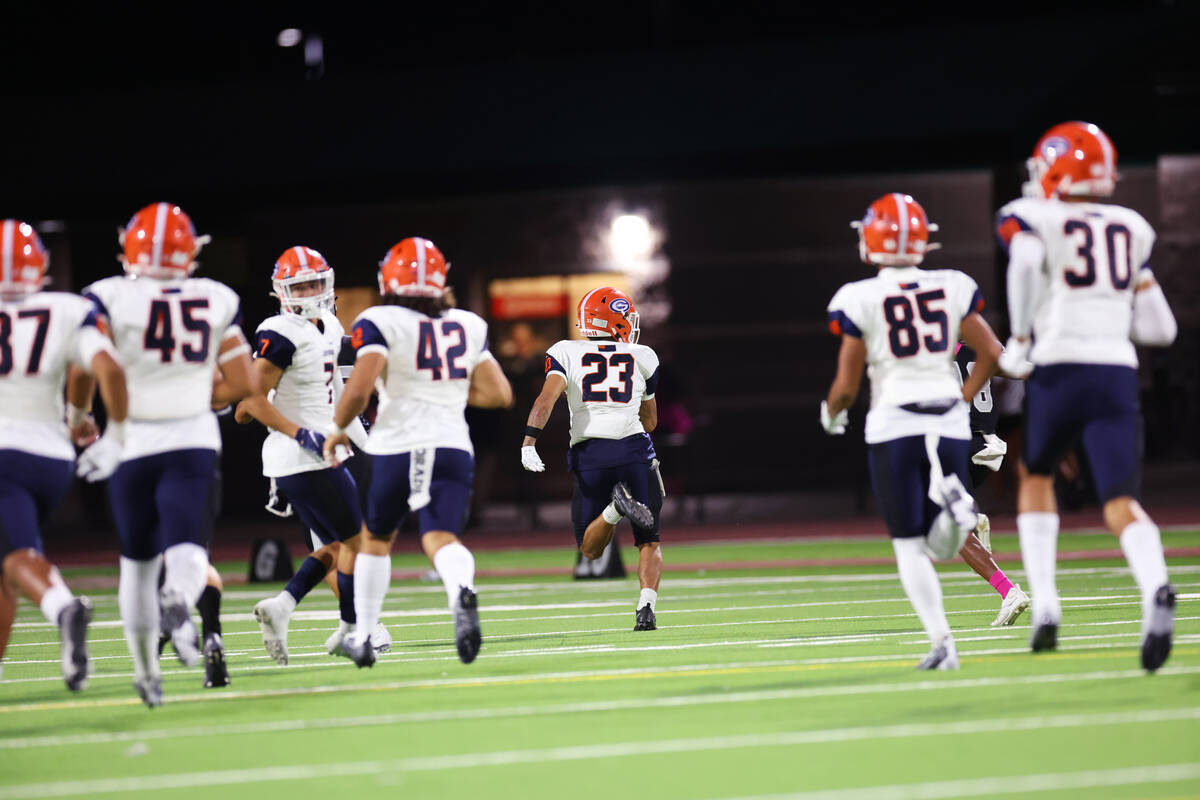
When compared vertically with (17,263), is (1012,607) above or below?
below

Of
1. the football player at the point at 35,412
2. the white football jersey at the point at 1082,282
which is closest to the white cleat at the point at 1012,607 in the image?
the white football jersey at the point at 1082,282

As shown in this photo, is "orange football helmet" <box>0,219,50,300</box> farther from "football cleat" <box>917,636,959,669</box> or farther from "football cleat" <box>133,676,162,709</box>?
"football cleat" <box>917,636,959,669</box>

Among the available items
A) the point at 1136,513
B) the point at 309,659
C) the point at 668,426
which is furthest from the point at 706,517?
the point at 1136,513

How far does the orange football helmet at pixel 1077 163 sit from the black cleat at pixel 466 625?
11.1 ft

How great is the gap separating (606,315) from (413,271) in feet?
8.61

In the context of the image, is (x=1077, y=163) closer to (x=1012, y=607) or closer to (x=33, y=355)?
(x=1012, y=607)

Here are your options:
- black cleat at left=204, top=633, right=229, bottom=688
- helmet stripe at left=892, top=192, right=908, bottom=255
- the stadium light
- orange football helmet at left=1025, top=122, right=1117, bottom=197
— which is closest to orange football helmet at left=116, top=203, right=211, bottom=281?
black cleat at left=204, top=633, right=229, bottom=688

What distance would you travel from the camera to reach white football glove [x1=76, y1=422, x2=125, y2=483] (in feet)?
23.5

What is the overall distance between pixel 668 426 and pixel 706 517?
6.09ft

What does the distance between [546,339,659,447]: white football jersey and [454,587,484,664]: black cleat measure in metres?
2.87

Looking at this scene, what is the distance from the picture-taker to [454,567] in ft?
27.1

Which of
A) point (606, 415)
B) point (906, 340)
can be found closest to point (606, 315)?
point (606, 415)

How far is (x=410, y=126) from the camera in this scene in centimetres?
2264

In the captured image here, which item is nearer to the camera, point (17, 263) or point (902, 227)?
point (17, 263)
